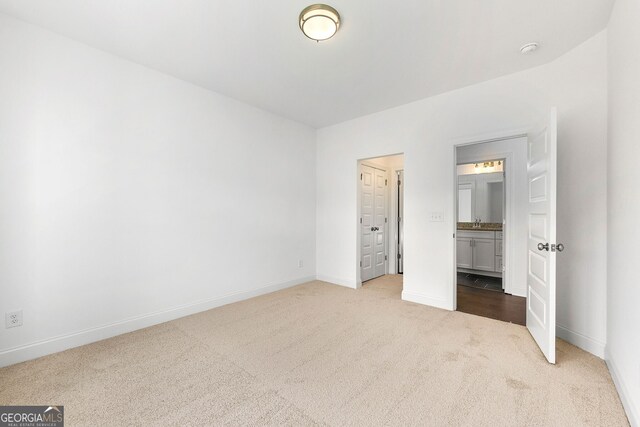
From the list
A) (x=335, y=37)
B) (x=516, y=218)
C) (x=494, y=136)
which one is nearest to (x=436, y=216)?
(x=494, y=136)

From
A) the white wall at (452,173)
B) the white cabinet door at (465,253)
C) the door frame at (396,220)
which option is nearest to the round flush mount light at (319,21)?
the white wall at (452,173)

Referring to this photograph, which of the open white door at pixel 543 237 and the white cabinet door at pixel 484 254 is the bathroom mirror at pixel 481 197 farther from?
the open white door at pixel 543 237

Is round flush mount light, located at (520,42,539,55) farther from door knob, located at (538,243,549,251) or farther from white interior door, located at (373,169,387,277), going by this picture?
white interior door, located at (373,169,387,277)

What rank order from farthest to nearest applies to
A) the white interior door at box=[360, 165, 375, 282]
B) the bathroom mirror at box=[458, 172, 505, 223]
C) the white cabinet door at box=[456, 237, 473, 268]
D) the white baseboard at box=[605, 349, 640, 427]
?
the bathroom mirror at box=[458, 172, 505, 223]
the white cabinet door at box=[456, 237, 473, 268]
the white interior door at box=[360, 165, 375, 282]
the white baseboard at box=[605, 349, 640, 427]

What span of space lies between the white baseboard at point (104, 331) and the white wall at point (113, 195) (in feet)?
0.04

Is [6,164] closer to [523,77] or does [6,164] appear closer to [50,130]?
[50,130]

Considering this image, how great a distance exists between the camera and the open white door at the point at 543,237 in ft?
6.79

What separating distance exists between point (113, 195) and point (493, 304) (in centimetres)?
467

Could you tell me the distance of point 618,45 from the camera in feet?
6.23

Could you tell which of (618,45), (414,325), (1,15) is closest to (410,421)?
(414,325)

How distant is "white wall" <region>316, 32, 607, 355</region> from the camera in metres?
2.29

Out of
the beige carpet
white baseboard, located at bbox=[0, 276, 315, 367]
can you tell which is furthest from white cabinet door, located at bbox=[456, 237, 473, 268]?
white baseboard, located at bbox=[0, 276, 315, 367]

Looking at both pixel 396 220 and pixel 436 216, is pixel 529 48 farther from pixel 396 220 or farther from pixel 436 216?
pixel 396 220

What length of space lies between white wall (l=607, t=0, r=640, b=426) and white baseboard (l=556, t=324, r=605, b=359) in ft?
0.51
